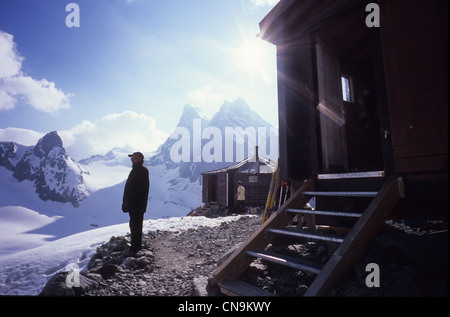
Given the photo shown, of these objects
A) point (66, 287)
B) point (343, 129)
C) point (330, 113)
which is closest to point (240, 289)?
point (66, 287)

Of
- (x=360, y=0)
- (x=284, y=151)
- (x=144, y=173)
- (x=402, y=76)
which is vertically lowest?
(x=144, y=173)

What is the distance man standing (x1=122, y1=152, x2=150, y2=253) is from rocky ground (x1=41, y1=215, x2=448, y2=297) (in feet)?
1.30

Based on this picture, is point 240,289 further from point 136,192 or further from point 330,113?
point 330,113

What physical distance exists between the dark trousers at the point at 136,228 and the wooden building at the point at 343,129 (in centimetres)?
281

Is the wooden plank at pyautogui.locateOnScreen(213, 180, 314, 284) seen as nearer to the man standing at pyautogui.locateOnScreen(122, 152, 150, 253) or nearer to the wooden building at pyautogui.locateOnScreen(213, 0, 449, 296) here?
the wooden building at pyautogui.locateOnScreen(213, 0, 449, 296)

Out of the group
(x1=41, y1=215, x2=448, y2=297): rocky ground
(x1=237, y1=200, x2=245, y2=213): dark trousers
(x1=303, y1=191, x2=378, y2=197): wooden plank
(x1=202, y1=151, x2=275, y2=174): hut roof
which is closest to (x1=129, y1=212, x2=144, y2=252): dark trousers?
(x1=41, y1=215, x2=448, y2=297): rocky ground

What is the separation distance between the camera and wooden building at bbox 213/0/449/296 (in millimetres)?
2670

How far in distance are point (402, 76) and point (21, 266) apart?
1097cm

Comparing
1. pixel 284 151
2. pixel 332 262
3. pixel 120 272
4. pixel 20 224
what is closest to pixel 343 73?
pixel 284 151

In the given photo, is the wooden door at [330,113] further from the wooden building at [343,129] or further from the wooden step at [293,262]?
the wooden step at [293,262]

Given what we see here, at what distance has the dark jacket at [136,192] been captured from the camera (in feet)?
16.7

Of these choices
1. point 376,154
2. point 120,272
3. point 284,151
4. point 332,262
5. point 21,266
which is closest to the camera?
point 332,262
